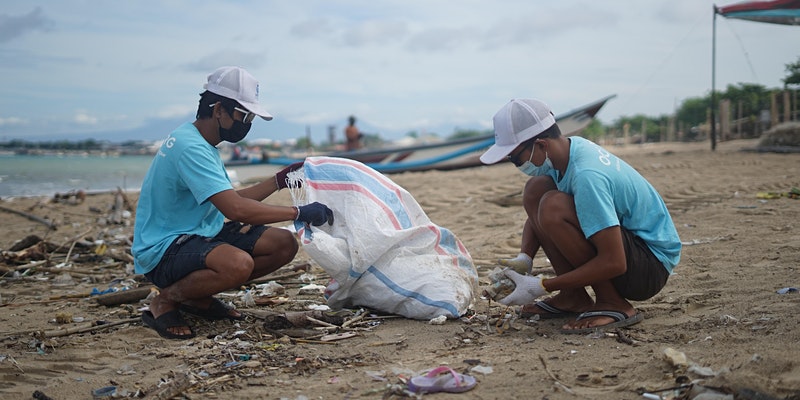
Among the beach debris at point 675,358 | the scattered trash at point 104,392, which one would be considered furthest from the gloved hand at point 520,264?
the scattered trash at point 104,392

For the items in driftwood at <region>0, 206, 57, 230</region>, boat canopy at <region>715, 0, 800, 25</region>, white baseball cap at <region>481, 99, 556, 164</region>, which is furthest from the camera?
boat canopy at <region>715, 0, 800, 25</region>

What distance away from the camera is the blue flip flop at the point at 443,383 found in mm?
2211

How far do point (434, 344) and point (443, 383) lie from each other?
1.95 feet

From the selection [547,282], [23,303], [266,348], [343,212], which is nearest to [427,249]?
[343,212]

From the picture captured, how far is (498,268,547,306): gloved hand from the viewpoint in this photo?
2.89 m

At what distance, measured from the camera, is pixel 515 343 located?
9.11 ft

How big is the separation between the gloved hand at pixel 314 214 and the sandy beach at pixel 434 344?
1.59 ft

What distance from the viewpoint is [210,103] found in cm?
327

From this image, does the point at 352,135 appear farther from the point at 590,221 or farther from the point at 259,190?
the point at 590,221

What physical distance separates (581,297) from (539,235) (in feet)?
1.25

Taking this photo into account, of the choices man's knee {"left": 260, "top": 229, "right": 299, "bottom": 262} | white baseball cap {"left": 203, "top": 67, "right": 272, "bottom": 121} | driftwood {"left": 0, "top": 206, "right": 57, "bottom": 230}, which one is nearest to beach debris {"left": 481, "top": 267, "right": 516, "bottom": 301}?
man's knee {"left": 260, "top": 229, "right": 299, "bottom": 262}

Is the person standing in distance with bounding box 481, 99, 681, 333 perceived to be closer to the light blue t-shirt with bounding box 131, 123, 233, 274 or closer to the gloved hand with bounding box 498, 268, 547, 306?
the gloved hand with bounding box 498, 268, 547, 306

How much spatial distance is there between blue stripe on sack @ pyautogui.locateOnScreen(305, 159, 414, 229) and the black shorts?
1.13 m

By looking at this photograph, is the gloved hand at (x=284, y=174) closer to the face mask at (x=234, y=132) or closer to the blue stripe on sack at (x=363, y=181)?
the blue stripe on sack at (x=363, y=181)
